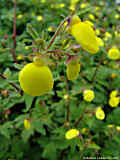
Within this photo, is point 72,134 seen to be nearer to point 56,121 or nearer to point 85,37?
point 56,121

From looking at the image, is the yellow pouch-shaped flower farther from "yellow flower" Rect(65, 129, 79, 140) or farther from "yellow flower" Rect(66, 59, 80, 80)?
"yellow flower" Rect(65, 129, 79, 140)

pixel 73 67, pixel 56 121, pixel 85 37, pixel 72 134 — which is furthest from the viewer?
pixel 56 121

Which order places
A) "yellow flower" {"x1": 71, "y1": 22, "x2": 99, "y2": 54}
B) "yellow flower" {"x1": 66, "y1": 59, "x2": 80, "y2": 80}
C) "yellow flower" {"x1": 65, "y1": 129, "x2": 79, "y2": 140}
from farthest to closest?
"yellow flower" {"x1": 65, "y1": 129, "x2": 79, "y2": 140} → "yellow flower" {"x1": 66, "y1": 59, "x2": 80, "y2": 80} → "yellow flower" {"x1": 71, "y1": 22, "x2": 99, "y2": 54}

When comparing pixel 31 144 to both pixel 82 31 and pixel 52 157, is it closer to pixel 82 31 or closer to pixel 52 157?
pixel 52 157

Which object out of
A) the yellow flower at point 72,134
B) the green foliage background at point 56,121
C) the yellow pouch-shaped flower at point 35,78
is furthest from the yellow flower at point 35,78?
the yellow flower at point 72,134

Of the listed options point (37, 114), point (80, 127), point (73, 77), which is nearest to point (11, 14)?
point (37, 114)

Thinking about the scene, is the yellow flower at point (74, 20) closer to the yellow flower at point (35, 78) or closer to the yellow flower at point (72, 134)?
the yellow flower at point (35, 78)

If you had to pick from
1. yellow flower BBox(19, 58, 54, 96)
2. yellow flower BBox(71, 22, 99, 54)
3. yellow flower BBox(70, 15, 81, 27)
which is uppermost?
yellow flower BBox(70, 15, 81, 27)

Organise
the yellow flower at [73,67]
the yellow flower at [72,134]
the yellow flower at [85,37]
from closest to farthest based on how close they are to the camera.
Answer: the yellow flower at [85,37], the yellow flower at [73,67], the yellow flower at [72,134]

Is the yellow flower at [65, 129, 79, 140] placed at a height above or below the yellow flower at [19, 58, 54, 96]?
below

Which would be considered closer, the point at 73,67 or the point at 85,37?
the point at 85,37

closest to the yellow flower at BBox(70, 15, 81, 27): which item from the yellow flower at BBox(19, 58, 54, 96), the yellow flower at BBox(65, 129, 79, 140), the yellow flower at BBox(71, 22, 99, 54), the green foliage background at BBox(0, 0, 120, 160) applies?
the yellow flower at BBox(71, 22, 99, 54)

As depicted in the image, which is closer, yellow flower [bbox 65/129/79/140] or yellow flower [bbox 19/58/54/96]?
yellow flower [bbox 19/58/54/96]

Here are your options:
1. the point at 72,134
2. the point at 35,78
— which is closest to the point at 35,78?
the point at 35,78
